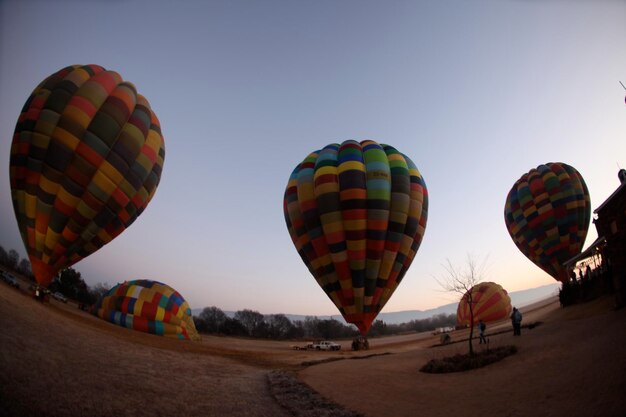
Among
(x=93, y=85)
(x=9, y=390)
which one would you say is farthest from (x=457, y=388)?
(x=93, y=85)

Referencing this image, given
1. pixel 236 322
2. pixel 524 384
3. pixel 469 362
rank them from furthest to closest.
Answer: pixel 236 322
pixel 469 362
pixel 524 384

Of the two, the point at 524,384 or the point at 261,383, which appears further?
the point at 261,383

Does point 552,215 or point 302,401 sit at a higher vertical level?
point 552,215

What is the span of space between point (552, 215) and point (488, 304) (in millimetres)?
15316

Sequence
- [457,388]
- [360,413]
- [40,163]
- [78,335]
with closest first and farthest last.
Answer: [360,413] < [457,388] < [78,335] < [40,163]

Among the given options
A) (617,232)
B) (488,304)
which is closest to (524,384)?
(617,232)

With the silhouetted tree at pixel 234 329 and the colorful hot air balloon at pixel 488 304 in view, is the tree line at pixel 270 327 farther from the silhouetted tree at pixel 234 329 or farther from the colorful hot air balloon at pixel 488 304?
the colorful hot air balloon at pixel 488 304

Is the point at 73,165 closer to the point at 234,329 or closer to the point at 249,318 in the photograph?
the point at 234,329

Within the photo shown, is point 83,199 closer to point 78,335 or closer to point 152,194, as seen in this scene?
point 152,194

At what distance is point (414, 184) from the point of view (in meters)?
18.5

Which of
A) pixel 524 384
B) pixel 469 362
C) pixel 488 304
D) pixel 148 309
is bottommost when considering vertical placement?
pixel 488 304

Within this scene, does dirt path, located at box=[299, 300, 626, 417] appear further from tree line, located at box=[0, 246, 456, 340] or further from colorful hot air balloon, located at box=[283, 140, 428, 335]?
tree line, located at box=[0, 246, 456, 340]

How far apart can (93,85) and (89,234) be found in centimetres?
716

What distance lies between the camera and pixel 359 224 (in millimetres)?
16859
